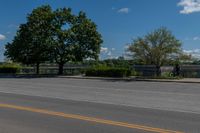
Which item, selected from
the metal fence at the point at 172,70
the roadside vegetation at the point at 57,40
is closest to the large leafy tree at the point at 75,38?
the roadside vegetation at the point at 57,40

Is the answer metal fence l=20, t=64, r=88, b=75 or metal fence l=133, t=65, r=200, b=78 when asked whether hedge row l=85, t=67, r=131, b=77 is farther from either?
metal fence l=20, t=64, r=88, b=75

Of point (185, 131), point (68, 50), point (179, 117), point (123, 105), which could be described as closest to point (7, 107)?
point (123, 105)

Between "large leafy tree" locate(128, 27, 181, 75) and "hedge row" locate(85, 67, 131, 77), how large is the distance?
227cm

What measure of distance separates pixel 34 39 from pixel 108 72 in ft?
33.9

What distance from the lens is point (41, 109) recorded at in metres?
13.5

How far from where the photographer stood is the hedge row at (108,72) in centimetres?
4200

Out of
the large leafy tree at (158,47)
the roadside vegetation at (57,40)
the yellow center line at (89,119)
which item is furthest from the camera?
the roadside vegetation at (57,40)

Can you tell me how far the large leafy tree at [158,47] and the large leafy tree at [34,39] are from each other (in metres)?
11.6

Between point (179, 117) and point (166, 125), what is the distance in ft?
5.67

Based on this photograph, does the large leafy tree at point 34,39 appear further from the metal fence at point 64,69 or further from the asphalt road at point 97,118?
the asphalt road at point 97,118

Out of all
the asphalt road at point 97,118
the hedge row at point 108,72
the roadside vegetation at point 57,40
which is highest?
the roadside vegetation at point 57,40

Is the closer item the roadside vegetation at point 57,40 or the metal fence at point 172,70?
the metal fence at point 172,70

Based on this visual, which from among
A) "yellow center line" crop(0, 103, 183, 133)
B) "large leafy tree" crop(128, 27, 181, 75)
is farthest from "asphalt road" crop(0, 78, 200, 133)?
"large leafy tree" crop(128, 27, 181, 75)

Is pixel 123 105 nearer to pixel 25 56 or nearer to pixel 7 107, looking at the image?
pixel 7 107
